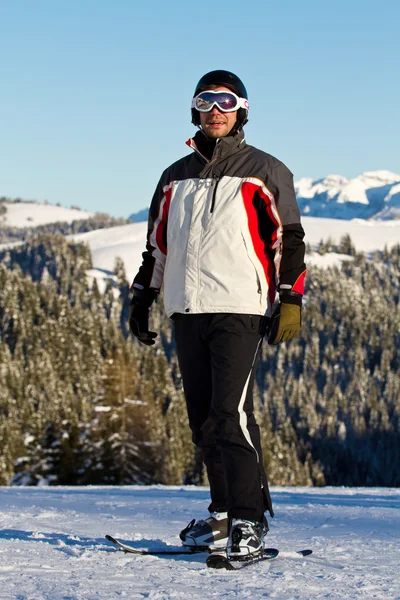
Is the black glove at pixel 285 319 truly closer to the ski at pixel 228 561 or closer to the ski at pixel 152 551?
the ski at pixel 228 561

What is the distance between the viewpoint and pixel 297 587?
3.55 metres

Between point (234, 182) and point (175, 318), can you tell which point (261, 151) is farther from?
point (175, 318)

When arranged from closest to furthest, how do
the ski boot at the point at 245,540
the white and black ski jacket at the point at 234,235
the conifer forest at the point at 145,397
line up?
1. the ski boot at the point at 245,540
2. the white and black ski jacket at the point at 234,235
3. the conifer forest at the point at 145,397

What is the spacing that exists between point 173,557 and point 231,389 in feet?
3.14

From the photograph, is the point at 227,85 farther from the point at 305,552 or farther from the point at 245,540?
the point at 305,552

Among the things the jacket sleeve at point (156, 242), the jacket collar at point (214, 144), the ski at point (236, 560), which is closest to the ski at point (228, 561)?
the ski at point (236, 560)

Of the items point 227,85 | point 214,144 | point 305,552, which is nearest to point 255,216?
point 214,144

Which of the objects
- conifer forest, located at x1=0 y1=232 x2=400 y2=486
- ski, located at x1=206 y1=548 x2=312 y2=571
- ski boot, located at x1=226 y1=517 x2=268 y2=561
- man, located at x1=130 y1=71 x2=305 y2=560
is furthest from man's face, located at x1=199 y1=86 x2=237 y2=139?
conifer forest, located at x1=0 y1=232 x2=400 y2=486

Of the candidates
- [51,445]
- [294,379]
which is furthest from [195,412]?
[294,379]

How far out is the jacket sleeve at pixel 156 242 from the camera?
5.02m

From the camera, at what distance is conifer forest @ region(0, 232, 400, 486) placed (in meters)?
37.2

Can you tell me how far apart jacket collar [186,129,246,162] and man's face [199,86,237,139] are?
48 mm

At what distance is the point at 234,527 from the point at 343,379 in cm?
16877

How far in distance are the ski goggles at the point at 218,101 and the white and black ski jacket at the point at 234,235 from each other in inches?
7.3
